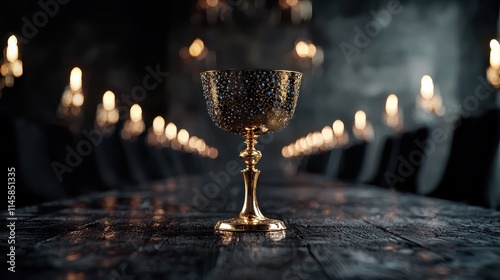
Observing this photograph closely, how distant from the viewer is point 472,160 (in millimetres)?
2865

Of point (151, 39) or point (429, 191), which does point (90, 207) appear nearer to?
point (429, 191)

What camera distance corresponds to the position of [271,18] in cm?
1502

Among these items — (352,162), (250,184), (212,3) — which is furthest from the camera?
(212,3)

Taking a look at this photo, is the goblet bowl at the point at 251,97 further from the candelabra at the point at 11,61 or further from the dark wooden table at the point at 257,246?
the candelabra at the point at 11,61

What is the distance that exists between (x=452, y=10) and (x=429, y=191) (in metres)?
9.90

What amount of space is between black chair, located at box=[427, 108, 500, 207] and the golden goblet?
1.13 m

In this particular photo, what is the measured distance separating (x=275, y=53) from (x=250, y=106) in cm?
1342

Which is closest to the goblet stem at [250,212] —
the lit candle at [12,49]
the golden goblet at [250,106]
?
the golden goblet at [250,106]

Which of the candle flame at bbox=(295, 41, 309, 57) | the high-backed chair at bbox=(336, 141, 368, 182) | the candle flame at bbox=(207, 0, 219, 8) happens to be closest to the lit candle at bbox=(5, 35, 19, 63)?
the high-backed chair at bbox=(336, 141, 368, 182)

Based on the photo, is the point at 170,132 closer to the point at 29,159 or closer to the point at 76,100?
the point at 76,100

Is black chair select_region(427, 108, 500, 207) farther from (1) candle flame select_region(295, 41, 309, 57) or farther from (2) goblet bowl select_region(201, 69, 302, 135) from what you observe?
(1) candle flame select_region(295, 41, 309, 57)

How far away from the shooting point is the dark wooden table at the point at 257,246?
3.49ft

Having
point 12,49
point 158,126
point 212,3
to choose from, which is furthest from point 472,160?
point 212,3

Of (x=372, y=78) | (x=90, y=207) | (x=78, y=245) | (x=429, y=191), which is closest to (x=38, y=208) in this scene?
(x=90, y=207)
